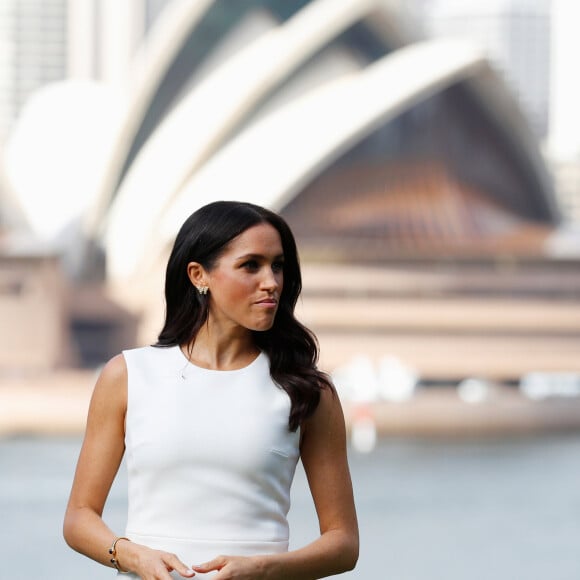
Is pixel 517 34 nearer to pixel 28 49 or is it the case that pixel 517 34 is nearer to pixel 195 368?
pixel 28 49

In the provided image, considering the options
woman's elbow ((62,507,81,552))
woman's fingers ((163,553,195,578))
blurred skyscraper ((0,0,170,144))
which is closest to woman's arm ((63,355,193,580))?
woman's elbow ((62,507,81,552))

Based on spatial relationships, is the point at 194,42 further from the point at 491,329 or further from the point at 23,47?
the point at 23,47

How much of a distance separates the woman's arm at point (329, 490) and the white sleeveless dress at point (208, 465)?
4 cm

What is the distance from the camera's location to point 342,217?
27.4 metres

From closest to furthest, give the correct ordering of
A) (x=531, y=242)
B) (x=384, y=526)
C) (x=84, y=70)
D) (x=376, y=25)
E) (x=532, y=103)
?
1. (x=384, y=526)
2. (x=531, y=242)
3. (x=376, y=25)
4. (x=84, y=70)
5. (x=532, y=103)

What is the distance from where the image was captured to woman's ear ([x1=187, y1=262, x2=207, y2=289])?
1754 millimetres

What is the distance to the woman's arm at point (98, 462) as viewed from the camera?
1.71 m

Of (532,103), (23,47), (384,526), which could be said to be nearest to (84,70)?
(23,47)

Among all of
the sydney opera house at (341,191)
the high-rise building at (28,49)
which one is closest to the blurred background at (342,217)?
the sydney opera house at (341,191)

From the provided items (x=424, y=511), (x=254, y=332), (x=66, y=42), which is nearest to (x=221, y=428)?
(x=254, y=332)

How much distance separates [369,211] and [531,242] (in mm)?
3313

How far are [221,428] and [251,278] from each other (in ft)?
0.63

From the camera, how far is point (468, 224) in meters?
27.5

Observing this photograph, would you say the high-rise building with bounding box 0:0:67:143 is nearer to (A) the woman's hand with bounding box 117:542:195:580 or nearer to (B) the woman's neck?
(B) the woman's neck
